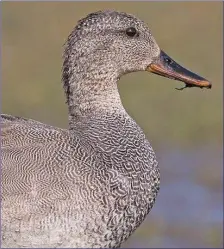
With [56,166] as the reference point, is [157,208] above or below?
below

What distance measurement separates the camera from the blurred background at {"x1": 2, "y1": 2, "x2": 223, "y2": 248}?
938 centimetres

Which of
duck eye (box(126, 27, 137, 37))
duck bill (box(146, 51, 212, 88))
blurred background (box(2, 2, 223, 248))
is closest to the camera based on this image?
duck eye (box(126, 27, 137, 37))

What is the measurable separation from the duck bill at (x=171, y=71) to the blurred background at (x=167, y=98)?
101 inches

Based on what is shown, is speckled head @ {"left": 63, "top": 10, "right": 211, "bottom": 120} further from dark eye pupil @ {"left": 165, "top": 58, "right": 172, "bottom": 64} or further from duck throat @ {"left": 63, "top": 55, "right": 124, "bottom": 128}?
dark eye pupil @ {"left": 165, "top": 58, "right": 172, "bottom": 64}

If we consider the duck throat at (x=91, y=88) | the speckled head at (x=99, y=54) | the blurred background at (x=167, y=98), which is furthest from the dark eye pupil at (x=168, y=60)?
the blurred background at (x=167, y=98)

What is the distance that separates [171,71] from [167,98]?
725 centimetres

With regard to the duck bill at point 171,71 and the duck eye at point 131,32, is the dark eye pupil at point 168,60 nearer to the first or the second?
the duck bill at point 171,71

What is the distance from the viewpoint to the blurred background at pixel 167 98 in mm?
9375

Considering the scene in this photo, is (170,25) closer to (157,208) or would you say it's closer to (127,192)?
(157,208)

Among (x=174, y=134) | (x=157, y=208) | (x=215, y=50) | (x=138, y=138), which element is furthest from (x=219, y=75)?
(x=138, y=138)

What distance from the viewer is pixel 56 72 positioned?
14.9 meters

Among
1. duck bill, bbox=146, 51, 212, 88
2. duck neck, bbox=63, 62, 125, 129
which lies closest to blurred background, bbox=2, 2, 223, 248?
duck bill, bbox=146, 51, 212, 88

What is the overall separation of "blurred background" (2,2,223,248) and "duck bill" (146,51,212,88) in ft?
8.40

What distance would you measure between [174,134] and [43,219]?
669 centimetres
